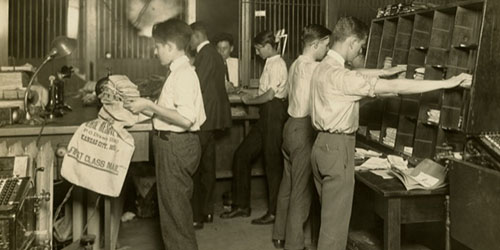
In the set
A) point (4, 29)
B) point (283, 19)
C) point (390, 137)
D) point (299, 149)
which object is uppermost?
point (283, 19)

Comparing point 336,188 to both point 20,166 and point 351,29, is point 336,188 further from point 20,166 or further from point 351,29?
point 20,166

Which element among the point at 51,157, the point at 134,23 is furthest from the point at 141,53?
the point at 51,157

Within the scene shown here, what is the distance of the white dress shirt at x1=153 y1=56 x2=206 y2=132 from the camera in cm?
329

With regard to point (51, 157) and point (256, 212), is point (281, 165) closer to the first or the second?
point (256, 212)

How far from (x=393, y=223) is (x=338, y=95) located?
777mm

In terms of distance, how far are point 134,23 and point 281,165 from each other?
8.09 feet

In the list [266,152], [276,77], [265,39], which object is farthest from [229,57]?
[266,152]

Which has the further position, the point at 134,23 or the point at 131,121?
the point at 134,23

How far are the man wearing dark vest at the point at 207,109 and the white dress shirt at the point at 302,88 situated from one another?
0.90 meters

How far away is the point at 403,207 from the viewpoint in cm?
304

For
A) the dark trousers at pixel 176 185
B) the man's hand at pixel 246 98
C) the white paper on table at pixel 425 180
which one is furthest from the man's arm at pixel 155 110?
the man's hand at pixel 246 98

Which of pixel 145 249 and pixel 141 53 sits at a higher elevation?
pixel 141 53

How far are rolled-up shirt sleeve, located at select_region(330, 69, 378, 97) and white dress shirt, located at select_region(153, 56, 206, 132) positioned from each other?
2.72ft

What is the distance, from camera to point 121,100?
3.53m
